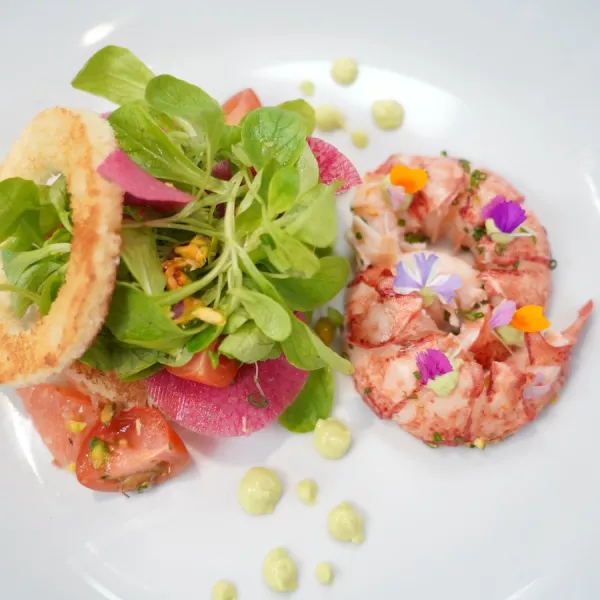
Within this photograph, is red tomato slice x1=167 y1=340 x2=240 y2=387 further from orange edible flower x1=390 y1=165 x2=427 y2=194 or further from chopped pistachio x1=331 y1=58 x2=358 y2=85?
chopped pistachio x1=331 y1=58 x2=358 y2=85

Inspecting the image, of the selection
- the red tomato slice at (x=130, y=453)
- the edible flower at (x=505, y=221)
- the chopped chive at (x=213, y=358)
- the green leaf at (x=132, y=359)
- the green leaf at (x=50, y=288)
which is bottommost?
the red tomato slice at (x=130, y=453)

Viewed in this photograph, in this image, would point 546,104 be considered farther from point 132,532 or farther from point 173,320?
point 132,532

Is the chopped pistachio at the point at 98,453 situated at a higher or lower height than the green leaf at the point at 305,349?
lower

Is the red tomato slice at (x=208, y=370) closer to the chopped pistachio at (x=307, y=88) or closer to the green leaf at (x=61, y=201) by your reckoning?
the green leaf at (x=61, y=201)

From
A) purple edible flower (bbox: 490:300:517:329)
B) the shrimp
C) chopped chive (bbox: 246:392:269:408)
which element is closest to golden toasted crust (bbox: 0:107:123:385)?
chopped chive (bbox: 246:392:269:408)

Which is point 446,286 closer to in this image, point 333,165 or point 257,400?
point 333,165

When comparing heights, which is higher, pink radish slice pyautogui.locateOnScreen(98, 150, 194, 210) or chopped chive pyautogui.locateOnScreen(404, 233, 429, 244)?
pink radish slice pyautogui.locateOnScreen(98, 150, 194, 210)

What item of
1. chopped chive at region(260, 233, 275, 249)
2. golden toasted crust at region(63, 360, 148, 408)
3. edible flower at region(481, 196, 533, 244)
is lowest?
golden toasted crust at region(63, 360, 148, 408)

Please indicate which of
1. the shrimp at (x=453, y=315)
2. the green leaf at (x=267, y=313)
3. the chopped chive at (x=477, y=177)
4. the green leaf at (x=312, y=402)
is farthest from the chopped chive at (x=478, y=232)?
the green leaf at (x=267, y=313)
